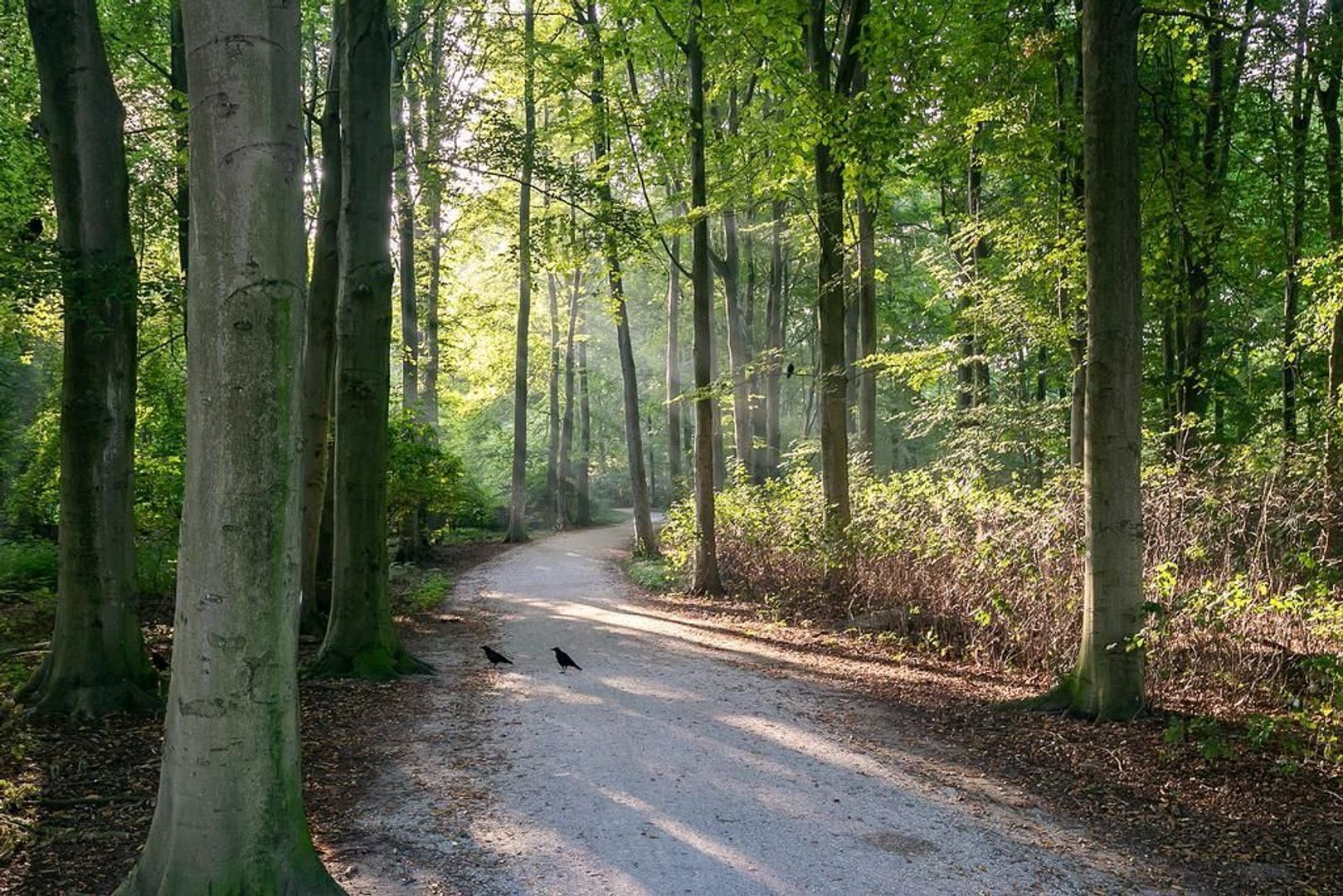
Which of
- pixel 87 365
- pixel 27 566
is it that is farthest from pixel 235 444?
pixel 27 566

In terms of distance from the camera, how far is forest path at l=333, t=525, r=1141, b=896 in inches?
158

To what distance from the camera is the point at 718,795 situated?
199 inches

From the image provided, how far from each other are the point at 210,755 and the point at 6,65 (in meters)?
12.1

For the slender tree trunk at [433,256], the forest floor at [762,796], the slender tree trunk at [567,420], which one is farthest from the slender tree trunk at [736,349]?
the slender tree trunk at [567,420]

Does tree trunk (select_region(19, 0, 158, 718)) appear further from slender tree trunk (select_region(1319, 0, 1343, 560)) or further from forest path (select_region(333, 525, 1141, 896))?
slender tree trunk (select_region(1319, 0, 1343, 560))

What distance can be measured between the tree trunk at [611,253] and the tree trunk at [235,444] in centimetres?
801

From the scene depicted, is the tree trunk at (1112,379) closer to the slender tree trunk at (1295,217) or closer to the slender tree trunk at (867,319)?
the slender tree trunk at (1295,217)

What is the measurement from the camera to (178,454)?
12.1 m

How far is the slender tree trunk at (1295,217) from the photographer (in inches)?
423

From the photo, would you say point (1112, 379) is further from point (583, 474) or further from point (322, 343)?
point (583, 474)

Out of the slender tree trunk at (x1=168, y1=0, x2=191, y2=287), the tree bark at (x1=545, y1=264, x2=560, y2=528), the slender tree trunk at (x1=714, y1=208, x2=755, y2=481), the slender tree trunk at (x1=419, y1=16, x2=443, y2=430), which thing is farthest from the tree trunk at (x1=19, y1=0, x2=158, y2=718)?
the tree bark at (x1=545, y1=264, x2=560, y2=528)

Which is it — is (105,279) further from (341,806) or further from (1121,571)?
(1121,571)

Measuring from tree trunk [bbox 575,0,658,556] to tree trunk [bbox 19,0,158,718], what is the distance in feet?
19.0

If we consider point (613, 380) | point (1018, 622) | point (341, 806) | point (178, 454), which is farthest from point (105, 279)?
point (613, 380)
